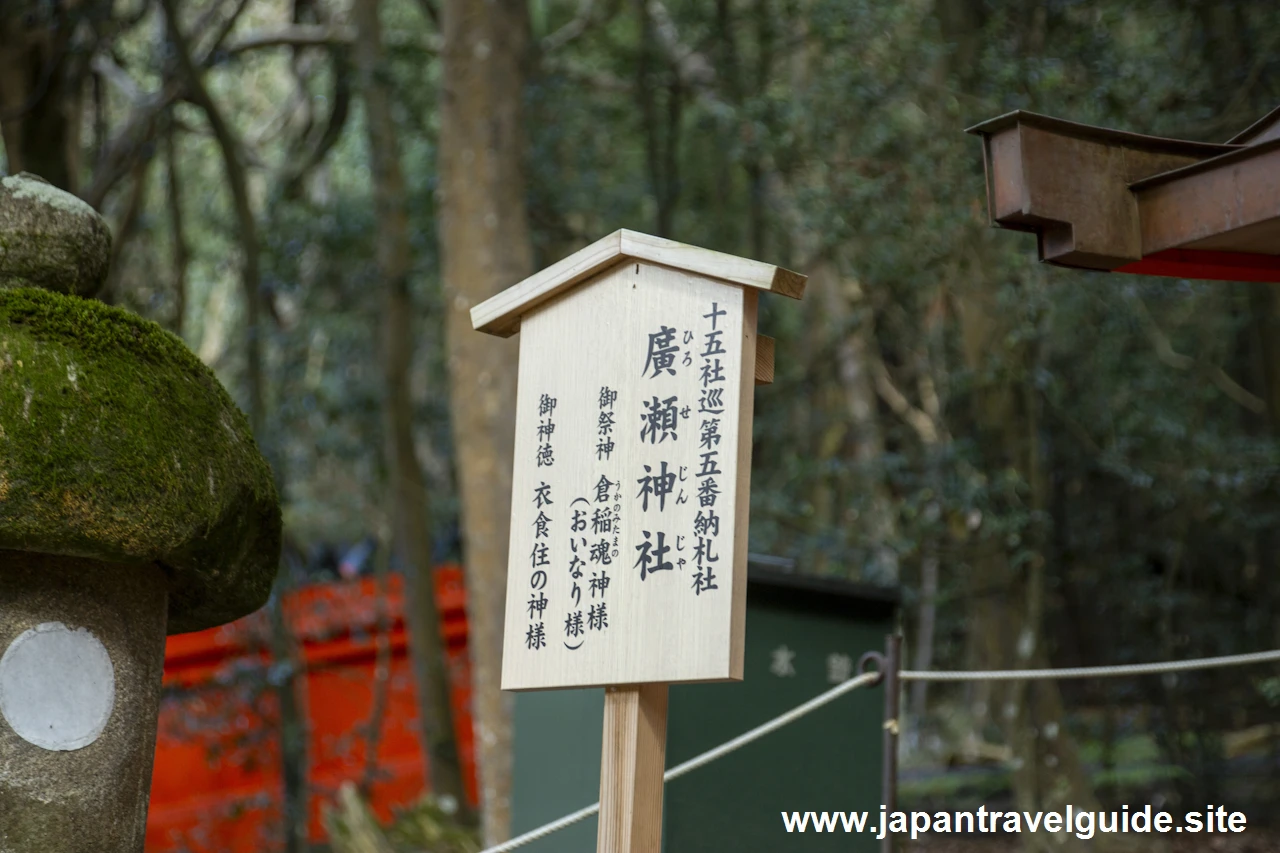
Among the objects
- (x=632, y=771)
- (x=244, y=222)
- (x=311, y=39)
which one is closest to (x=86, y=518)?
(x=632, y=771)

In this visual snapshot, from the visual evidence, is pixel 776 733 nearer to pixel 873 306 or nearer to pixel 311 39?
pixel 873 306

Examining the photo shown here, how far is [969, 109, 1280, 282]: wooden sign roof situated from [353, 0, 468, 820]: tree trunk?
20.9 feet

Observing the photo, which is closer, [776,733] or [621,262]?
[621,262]

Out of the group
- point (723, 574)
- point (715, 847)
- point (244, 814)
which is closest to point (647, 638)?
point (723, 574)

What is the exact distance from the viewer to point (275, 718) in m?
9.05

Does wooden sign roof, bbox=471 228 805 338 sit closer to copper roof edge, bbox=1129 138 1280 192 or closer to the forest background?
copper roof edge, bbox=1129 138 1280 192

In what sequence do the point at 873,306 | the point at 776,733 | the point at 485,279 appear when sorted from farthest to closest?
the point at 873,306 < the point at 485,279 < the point at 776,733

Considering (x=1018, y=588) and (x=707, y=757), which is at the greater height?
(x=1018, y=588)

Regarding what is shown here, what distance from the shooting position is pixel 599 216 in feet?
35.1

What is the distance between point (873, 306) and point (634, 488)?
222 inches

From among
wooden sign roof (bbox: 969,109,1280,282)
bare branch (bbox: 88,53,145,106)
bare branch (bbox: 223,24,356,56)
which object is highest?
bare branch (bbox: 223,24,356,56)

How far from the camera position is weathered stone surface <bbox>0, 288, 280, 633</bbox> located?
2.51 m

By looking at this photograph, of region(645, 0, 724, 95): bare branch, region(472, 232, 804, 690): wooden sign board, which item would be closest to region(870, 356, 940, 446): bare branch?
region(645, 0, 724, 95): bare branch

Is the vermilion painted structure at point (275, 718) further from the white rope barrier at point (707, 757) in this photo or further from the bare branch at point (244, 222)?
the white rope barrier at point (707, 757)
